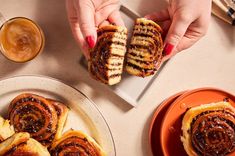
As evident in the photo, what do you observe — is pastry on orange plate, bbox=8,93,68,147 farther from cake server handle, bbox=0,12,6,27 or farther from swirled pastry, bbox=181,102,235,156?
swirled pastry, bbox=181,102,235,156

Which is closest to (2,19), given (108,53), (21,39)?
(21,39)

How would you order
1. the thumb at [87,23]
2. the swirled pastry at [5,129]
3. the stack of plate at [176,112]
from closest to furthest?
the thumb at [87,23] < the swirled pastry at [5,129] < the stack of plate at [176,112]

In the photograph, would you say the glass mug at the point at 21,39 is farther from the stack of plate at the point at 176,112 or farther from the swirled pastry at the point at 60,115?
the stack of plate at the point at 176,112

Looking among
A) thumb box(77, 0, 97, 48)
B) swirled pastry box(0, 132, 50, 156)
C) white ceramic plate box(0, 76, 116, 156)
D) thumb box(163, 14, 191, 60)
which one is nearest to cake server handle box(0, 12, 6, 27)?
white ceramic plate box(0, 76, 116, 156)

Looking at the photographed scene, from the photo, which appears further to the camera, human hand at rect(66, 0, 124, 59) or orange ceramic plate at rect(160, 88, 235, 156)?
orange ceramic plate at rect(160, 88, 235, 156)

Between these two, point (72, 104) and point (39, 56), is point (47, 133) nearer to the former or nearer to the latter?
point (72, 104)

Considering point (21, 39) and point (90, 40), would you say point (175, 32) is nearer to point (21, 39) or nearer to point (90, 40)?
point (90, 40)

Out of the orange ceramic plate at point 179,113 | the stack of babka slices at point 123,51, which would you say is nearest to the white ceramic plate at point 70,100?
the stack of babka slices at point 123,51
